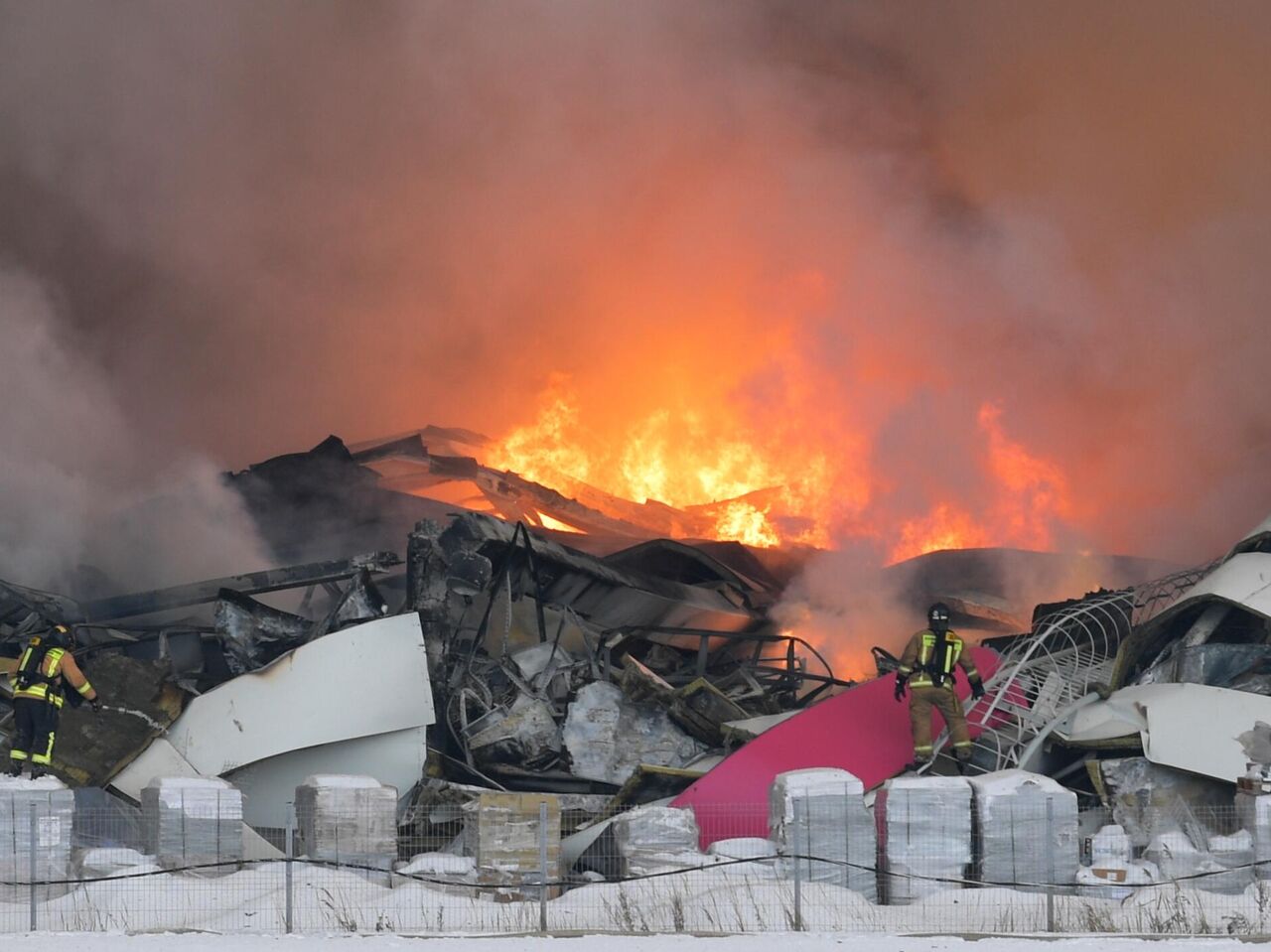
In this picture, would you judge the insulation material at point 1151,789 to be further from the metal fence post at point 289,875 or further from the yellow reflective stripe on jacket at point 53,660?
the yellow reflective stripe on jacket at point 53,660

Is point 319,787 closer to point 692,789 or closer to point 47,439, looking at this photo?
point 692,789

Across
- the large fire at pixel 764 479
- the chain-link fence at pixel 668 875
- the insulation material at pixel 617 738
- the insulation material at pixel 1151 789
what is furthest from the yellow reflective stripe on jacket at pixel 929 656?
the large fire at pixel 764 479

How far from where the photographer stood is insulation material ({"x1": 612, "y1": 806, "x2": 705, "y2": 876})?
13719mm

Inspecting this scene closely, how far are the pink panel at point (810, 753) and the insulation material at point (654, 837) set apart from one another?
42.3 inches

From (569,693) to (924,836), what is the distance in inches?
223

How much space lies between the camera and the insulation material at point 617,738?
57.8 feet

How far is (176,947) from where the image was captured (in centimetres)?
1082

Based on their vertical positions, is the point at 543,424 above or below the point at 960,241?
below

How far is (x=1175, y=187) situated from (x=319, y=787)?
18.3 metres

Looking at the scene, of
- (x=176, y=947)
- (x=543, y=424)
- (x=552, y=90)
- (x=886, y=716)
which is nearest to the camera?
(x=176, y=947)

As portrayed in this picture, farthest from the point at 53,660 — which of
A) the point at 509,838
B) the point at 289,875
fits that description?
the point at 289,875

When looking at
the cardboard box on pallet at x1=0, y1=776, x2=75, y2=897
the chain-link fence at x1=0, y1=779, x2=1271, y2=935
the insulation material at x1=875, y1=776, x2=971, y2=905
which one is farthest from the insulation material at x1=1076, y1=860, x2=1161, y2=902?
the cardboard box on pallet at x1=0, y1=776, x2=75, y2=897

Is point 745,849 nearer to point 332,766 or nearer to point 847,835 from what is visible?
point 847,835

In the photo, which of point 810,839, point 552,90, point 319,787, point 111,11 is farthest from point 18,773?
point 552,90
